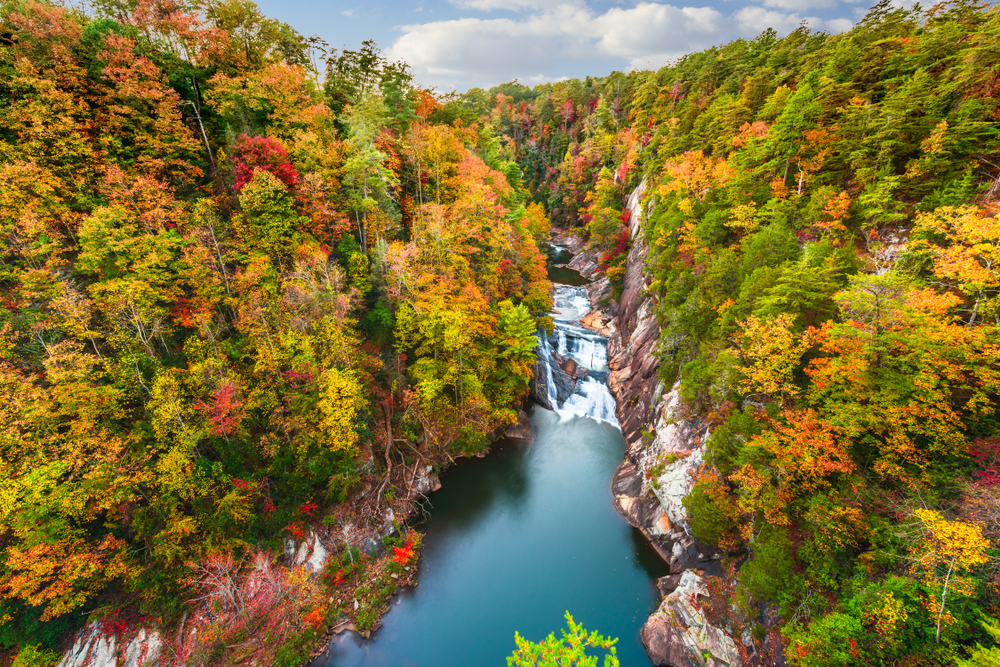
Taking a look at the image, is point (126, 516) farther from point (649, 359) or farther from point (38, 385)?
point (649, 359)

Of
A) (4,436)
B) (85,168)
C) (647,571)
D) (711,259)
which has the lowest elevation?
(647,571)

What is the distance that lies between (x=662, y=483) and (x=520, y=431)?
1003 centimetres

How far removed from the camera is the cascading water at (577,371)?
28.0 meters

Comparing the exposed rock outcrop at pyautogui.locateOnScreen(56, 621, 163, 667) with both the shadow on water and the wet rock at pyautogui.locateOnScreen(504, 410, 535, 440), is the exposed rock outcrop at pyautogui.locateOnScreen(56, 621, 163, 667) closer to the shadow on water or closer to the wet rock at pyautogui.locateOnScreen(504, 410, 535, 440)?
the shadow on water

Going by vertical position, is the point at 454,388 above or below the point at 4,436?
below

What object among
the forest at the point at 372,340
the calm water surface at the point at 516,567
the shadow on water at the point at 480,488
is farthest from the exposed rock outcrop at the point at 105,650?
the shadow on water at the point at 480,488

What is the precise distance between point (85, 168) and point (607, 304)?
124 ft

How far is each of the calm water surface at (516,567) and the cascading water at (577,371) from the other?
3.94m

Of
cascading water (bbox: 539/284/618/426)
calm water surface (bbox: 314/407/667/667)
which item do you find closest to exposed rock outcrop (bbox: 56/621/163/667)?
calm water surface (bbox: 314/407/667/667)

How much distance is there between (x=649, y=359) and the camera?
85.2ft

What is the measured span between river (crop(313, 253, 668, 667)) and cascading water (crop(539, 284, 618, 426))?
6.61ft

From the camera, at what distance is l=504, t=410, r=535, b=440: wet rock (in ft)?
83.3

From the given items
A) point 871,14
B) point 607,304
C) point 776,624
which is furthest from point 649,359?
point 871,14

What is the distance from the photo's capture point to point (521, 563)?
59.0ft
